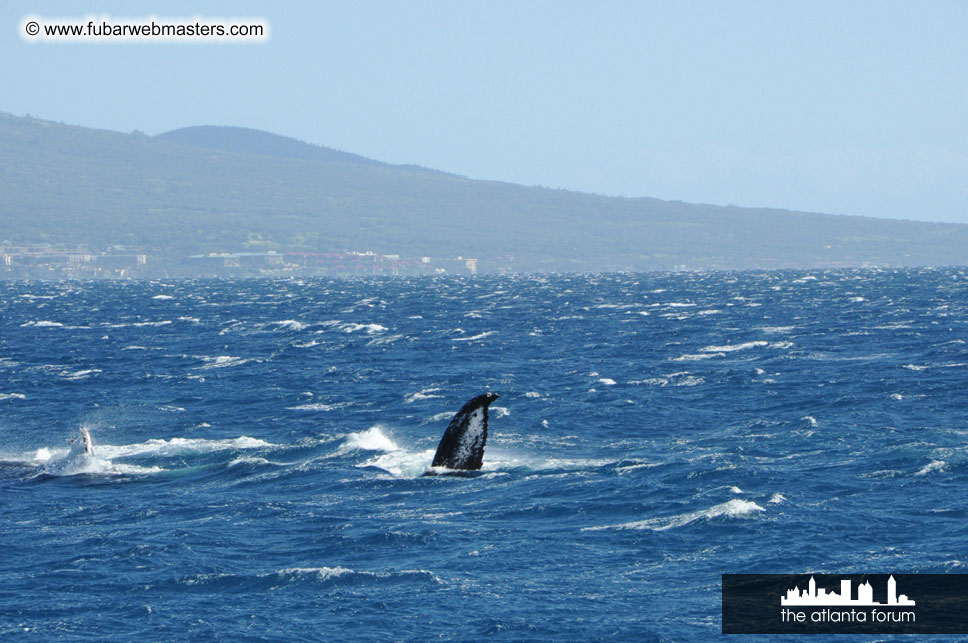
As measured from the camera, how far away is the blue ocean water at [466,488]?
82.4 ft

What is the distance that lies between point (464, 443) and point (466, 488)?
262 cm

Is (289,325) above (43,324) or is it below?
below

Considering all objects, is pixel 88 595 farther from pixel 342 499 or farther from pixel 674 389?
pixel 674 389

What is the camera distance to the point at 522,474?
37344 millimetres

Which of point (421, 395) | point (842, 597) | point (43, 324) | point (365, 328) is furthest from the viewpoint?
point (43, 324)

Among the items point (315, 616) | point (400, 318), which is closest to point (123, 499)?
point (315, 616)

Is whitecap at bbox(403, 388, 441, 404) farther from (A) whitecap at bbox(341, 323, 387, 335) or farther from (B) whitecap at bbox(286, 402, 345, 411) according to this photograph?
(A) whitecap at bbox(341, 323, 387, 335)

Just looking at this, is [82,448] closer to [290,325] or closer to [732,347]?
[732,347]

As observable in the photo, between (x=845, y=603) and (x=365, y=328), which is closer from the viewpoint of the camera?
(x=845, y=603)

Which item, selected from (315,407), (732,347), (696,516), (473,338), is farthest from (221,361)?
(696,516)

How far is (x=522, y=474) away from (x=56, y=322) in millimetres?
90599

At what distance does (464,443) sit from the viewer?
1485 inches

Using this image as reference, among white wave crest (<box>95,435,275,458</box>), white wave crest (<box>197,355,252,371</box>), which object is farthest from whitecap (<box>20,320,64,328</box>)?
white wave crest (<box>95,435,275,458</box>)

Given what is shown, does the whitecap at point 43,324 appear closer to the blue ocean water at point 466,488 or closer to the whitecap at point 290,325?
the whitecap at point 290,325
